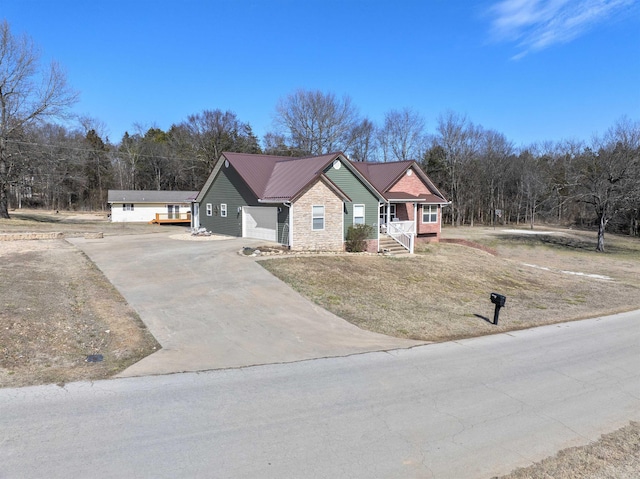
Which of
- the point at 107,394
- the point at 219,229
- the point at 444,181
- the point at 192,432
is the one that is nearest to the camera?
the point at 192,432

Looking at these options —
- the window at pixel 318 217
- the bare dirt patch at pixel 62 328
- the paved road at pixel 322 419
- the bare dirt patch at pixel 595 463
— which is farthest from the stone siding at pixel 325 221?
the bare dirt patch at pixel 595 463

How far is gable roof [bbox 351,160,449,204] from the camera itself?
31.6 meters

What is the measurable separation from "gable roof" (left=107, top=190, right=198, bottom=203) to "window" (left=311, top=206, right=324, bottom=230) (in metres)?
30.2

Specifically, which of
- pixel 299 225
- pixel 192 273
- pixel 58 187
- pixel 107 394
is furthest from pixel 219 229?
A: pixel 58 187

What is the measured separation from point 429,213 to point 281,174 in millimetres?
12413

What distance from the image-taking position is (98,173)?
68.2 metres

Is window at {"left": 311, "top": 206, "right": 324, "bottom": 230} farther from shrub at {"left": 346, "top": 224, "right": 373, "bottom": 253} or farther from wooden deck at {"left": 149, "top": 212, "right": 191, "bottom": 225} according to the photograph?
wooden deck at {"left": 149, "top": 212, "right": 191, "bottom": 225}

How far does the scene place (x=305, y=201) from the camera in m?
23.0

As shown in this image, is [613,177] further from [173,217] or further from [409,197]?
[173,217]

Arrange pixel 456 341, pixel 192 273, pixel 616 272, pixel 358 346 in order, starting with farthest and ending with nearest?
pixel 616 272 < pixel 192 273 < pixel 456 341 < pixel 358 346

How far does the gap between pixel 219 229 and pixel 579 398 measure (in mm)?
24770

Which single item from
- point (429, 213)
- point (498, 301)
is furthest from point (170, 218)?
point (498, 301)

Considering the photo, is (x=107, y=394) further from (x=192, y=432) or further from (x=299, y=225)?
(x=299, y=225)

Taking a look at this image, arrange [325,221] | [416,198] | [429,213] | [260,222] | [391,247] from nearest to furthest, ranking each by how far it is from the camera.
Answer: [325,221], [260,222], [391,247], [416,198], [429,213]
